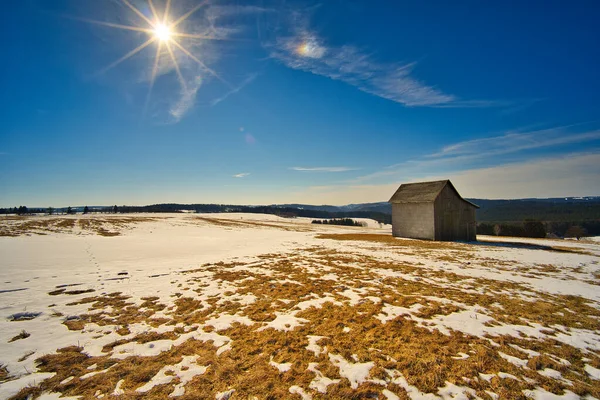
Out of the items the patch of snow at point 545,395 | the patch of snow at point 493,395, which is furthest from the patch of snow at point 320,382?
the patch of snow at point 545,395

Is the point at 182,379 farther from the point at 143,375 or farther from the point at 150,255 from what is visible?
the point at 150,255

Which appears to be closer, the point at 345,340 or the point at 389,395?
the point at 389,395

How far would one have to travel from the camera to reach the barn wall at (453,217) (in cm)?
2717

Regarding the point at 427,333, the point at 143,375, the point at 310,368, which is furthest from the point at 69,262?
the point at 427,333

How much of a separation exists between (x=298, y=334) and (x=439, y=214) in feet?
88.6

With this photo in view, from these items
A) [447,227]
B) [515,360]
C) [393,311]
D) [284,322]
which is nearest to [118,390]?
[284,322]

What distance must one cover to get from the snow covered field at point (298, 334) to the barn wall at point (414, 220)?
Answer: 15.6 meters

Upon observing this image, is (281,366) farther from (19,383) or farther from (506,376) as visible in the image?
(19,383)

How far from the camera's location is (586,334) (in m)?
5.89

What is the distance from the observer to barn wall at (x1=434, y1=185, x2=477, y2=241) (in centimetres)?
2717

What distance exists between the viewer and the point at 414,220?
29031mm

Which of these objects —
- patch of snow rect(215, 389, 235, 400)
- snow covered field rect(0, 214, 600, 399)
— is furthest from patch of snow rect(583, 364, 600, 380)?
patch of snow rect(215, 389, 235, 400)

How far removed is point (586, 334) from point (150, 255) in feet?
67.2

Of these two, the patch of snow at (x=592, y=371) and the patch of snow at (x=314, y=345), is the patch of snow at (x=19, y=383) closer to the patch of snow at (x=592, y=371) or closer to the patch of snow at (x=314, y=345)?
the patch of snow at (x=314, y=345)
